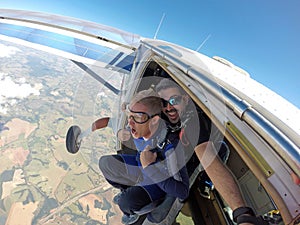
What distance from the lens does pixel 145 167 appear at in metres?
1.44

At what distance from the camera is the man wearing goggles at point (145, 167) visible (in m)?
1.38

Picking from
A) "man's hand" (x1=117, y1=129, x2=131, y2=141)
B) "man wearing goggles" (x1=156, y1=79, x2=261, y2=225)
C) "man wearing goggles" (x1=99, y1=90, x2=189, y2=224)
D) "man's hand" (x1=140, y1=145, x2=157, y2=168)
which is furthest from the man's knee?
"man wearing goggles" (x1=156, y1=79, x2=261, y2=225)

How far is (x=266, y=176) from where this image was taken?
31.1 inches

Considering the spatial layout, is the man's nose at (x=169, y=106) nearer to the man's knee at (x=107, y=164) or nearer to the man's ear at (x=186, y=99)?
the man's ear at (x=186, y=99)

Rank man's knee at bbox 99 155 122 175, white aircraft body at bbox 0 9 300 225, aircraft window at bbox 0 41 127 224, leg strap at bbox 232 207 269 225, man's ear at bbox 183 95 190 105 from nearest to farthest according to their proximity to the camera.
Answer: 1. white aircraft body at bbox 0 9 300 225
2. leg strap at bbox 232 207 269 225
3. man's ear at bbox 183 95 190 105
4. man's knee at bbox 99 155 122 175
5. aircraft window at bbox 0 41 127 224

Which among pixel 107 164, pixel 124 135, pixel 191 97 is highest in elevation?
pixel 124 135

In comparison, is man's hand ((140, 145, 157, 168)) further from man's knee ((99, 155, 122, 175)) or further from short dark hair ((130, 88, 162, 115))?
man's knee ((99, 155, 122, 175))

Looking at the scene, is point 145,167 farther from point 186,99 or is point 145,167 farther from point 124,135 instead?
point 124,135

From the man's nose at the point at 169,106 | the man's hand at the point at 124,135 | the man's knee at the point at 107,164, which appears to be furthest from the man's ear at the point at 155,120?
the man's hand at the point at 124,135

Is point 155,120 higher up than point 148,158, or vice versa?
point 155,120

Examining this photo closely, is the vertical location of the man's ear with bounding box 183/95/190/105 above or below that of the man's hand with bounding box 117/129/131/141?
below

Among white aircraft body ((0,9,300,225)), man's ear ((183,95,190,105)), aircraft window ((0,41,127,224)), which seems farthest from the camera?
aircraft window ((0,41,127,224))

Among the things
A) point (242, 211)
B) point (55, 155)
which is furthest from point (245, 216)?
point (55, 155)

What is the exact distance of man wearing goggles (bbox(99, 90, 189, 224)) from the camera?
4.52 feet
